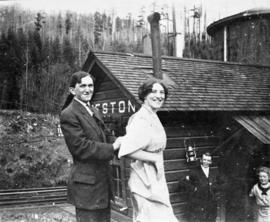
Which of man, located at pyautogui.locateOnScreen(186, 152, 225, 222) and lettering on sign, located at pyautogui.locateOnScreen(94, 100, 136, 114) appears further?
lettering on sign, located at pyautogui.locateOnScreen(94, 100, 136, 114)

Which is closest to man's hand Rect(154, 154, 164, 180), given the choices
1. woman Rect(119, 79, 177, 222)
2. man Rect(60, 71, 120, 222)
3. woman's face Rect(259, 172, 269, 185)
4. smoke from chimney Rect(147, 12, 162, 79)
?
woman Rect(119, 79, 177, 222)

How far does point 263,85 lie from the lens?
845 centimetres

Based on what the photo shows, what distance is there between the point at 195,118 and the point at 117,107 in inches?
67.2

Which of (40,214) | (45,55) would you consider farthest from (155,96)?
(45,55)

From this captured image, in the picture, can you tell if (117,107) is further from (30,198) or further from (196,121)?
(30,198)

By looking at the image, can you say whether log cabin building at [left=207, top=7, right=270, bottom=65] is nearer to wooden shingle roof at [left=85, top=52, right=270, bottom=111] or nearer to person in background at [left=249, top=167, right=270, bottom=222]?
wooden shingle roof at [left=85, top=52, right=270, bottom=111]

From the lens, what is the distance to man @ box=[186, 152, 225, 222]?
6.01 metres

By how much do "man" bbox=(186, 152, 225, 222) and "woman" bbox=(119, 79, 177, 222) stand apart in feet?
10.1

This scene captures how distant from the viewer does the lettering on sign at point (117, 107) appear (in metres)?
7.14

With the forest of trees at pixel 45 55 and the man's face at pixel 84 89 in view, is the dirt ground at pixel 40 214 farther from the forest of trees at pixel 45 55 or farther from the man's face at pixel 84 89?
the man's face at pixel 84 89

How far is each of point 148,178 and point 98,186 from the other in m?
0.47

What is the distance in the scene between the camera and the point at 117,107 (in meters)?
7.62

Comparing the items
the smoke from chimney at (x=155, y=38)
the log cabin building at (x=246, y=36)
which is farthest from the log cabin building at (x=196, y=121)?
the log cabin building at (x=246, y=36)

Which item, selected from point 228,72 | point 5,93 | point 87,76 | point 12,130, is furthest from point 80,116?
point 12,130
